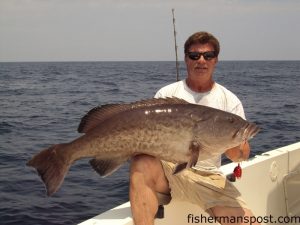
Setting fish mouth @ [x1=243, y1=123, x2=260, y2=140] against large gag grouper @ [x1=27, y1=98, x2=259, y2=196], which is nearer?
large gag grouper @ [x1=27, y1=98, x2=259, y2=196]

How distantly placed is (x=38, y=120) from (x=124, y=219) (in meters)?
14.6

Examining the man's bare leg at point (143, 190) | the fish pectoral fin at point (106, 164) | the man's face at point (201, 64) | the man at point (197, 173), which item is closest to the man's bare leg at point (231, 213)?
the man at point (197, 173)

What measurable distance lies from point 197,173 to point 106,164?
1.01 meters

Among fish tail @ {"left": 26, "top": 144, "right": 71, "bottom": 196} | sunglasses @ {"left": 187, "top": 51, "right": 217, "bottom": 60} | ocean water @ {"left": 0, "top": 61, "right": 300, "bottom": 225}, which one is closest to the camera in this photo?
fish tail @ {"left": 26, "top": 144, "right": 71, "bottom": 196}

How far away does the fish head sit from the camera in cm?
358

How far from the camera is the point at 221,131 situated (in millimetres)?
3633

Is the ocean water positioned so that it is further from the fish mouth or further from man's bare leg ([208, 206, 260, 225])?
the fish mouth

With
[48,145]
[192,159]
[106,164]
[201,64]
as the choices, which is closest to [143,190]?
[106,164]

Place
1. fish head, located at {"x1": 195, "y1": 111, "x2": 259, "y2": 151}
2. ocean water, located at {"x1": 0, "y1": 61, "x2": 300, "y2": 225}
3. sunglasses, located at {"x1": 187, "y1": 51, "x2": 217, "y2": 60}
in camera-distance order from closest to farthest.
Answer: fish head, located at {"x1": 195, "y1": 111, "x2": 259, "y2": 151} → sunglasses, located at {"x1": 187, "y1": 51, "x2": 217, "y2": 60} → ocean water, located at {"x1": 0, "y1": 61, "x2": 300, "y2": 225}

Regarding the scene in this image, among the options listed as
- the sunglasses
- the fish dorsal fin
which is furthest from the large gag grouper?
the sunglasses

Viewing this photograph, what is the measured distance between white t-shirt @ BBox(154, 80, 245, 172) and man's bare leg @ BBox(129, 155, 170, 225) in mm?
664

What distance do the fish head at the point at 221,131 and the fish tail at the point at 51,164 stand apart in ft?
3.78

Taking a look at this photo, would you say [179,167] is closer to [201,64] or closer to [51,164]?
[51,164]

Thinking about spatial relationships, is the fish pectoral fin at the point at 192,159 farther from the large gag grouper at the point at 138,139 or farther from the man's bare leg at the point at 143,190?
the man's bare leg at the point at 143,190
